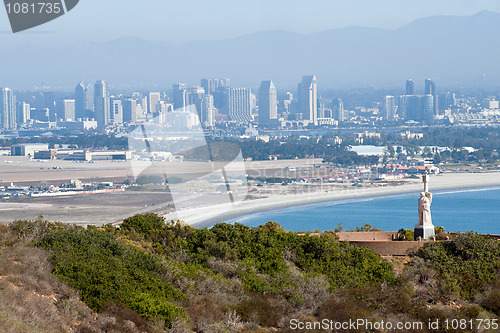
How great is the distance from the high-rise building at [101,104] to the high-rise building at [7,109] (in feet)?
40.8

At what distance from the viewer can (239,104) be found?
134375 millimetres

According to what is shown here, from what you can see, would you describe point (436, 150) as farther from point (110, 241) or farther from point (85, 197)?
point (110, 241)

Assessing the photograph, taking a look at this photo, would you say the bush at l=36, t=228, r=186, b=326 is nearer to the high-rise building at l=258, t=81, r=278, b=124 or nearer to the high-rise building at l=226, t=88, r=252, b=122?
the high-rise building at l=226, t=88, r=252, b=122

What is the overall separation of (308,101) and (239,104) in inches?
514

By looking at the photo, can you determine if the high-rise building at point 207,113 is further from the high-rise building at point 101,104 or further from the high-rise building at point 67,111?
the high-rise building at point 67,111

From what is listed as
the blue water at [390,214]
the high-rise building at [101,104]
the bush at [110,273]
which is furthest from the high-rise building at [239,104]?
the bush at [110,273]

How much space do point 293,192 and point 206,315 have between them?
35.4m

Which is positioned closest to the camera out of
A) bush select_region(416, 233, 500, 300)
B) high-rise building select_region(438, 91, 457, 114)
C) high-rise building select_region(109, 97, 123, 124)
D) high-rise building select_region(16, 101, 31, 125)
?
bush select_region(416, 233, 500, 300)

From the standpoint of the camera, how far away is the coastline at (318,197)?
30219mm

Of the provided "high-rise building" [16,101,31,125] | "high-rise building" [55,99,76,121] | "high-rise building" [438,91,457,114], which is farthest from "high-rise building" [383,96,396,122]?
"high-rise building" [16,101,31,125]

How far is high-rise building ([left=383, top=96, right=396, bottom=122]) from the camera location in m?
142

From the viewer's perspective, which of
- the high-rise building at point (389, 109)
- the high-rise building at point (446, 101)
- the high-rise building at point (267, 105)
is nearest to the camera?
the high-rise building at point (267, 105)

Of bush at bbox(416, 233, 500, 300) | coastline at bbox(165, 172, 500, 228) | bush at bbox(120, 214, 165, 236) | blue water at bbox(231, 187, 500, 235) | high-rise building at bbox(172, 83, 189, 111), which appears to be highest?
high-rise building at bbox(172, 83, 189, 111)

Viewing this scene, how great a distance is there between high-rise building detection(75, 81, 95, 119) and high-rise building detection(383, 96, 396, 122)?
48.4 m
